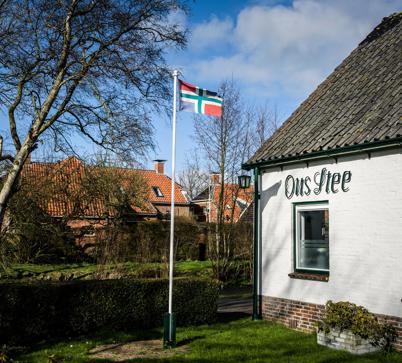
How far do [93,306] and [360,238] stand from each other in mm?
5403

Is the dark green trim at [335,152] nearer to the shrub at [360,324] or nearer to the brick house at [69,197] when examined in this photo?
the shrub at [360,324]

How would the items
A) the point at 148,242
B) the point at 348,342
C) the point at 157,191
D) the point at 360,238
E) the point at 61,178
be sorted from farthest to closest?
the point at 157,191 → the point at 148,242 → the point at 61,178 → the point at 360,238 → the point at 348,342

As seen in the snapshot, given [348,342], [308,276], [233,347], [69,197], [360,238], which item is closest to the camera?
[348,342]

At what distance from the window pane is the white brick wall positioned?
0.84 feet

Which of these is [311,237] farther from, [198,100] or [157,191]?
[157,191]

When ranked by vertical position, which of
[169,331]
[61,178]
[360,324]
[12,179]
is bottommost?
[169,331]

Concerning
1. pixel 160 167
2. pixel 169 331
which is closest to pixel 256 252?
pixel 169 331

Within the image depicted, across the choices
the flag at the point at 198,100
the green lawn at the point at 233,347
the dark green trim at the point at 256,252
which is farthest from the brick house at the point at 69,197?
the green lawn at the point at 233,347

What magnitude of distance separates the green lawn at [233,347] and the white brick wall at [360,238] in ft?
3.15

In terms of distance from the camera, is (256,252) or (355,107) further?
(256,252)

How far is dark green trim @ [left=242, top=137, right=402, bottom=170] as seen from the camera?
346 inches

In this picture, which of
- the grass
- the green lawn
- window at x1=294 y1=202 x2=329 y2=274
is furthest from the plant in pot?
the grass

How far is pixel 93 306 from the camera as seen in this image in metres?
10.0

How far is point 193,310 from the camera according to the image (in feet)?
36.7
